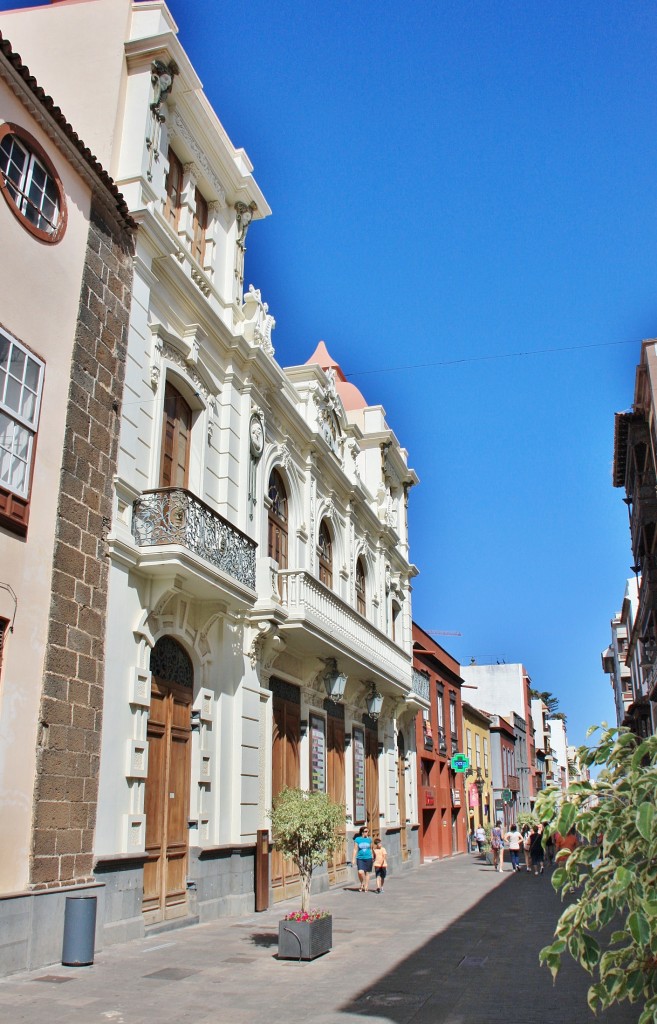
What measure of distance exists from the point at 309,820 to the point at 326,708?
944 cm

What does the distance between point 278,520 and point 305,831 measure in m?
8.72

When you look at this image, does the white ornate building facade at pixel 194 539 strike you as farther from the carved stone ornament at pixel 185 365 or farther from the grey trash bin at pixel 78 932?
the grey trash bin at pixel 78 932

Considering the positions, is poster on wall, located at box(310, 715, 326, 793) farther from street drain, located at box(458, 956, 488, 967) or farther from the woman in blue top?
street drain, located at box(458, 956, 488, 967)

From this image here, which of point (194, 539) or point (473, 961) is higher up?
point (194, 539)

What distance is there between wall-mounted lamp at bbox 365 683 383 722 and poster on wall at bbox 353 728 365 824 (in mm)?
593

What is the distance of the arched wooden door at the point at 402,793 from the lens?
26.9 m

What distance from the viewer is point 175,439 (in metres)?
14.2

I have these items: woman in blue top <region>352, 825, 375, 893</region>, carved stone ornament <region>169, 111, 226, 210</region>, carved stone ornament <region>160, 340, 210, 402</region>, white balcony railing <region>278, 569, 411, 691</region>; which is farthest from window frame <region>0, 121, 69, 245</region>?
woman in blue top <region>352, 825, 375, 893</region>

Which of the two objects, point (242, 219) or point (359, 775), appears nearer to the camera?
point (242, 219)

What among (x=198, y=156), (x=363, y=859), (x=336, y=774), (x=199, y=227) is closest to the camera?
(x=198, y=156)

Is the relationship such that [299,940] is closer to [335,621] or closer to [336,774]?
[335,621]

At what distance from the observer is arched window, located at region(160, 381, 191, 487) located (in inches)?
543

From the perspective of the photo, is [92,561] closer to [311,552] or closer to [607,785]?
[607,785]

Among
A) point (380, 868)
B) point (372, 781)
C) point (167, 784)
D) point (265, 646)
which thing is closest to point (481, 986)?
point (167, 784)
